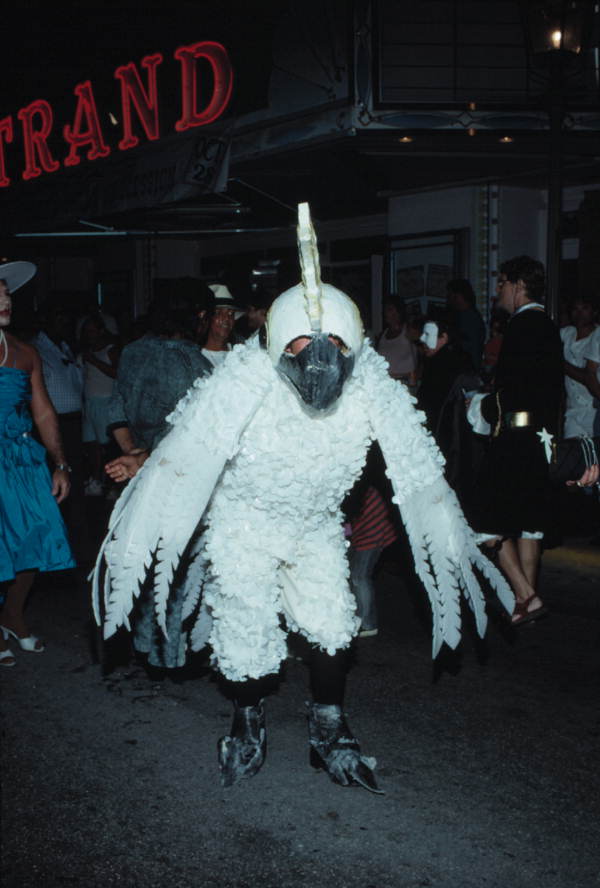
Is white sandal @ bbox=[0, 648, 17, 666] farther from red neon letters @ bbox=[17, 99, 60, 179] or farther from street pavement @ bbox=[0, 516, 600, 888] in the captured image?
red neon letters @ bbox=[17, 99, 60, 179]

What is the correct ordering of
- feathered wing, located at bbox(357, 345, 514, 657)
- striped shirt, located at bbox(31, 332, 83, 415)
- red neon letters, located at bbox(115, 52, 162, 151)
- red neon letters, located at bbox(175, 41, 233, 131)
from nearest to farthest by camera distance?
feathered wing, located at bbox(357, 345, 514, 657) < striped shirt, located at bbox(31, 332, 83, 415) < red neon letters, located at bbox(175, 41, 233, 131) < red neon letters, located at bbox(115, 52, 162, 151)

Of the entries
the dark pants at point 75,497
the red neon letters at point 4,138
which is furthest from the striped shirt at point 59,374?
the red neon letters at point 4,138

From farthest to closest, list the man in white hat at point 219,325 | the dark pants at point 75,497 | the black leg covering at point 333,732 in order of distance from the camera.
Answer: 1. the dark pants at point 75,497
2. the man in white hat at point 219,325
3. the black leg covering at point 333,732

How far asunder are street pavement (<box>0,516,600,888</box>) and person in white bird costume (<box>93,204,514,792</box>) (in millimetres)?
208

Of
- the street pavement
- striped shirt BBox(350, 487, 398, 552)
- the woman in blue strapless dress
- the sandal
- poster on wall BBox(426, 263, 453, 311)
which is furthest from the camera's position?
poster on wall BBox(426, 263, 453, 311)

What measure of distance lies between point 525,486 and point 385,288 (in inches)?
375

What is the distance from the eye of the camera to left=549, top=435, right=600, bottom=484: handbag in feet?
14.6

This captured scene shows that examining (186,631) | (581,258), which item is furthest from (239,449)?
(581,258)

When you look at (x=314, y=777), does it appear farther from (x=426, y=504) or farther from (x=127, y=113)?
(x=127, y=113)

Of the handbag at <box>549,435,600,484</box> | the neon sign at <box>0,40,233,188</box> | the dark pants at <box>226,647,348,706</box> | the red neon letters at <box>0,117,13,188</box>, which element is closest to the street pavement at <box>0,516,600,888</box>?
the dark pants at <box>226,647,348,706</box>

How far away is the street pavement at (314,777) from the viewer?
8.89 feet

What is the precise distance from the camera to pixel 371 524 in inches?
190

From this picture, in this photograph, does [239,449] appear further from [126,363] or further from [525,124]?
[525,124]

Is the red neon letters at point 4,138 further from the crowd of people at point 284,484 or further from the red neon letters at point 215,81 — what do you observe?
the crowd of people at point 284,484
